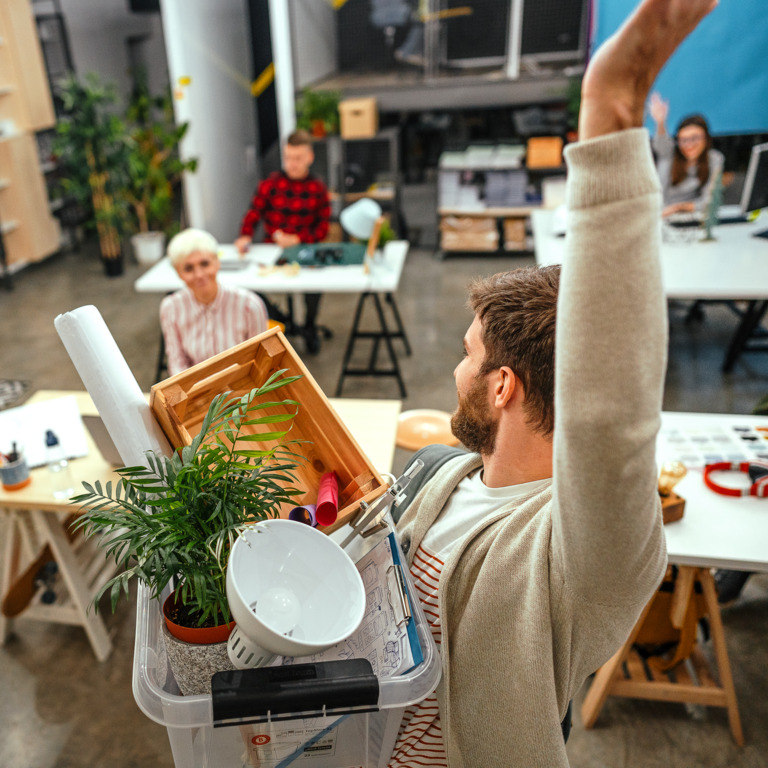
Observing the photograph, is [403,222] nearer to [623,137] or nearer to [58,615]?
[58,615]

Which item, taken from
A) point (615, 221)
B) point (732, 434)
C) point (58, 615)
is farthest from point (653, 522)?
point (58, 615)

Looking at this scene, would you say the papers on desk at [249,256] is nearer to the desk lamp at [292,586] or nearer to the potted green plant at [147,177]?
the potted green plant at [147,177]

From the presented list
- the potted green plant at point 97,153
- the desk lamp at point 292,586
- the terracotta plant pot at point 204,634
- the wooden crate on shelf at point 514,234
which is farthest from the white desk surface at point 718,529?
the potted green plant at point 97,153

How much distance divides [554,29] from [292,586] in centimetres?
726

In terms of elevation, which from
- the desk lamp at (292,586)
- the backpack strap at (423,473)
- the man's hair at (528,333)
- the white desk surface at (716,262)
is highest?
the man's hair at (528,333)

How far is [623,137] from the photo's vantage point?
64 centimetres

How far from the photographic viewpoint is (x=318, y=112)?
21.2 feet

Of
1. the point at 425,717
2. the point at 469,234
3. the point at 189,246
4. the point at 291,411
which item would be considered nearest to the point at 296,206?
the point at 189,246

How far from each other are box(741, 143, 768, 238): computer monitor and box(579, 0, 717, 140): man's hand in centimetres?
436

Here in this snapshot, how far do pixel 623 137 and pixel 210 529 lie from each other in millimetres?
660

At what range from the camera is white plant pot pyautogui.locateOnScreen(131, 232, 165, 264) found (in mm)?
6805

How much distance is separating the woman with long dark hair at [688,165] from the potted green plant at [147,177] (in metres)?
4.39

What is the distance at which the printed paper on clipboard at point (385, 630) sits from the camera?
2.91ft

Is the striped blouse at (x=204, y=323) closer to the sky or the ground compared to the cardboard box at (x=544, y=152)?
closer to the ground
